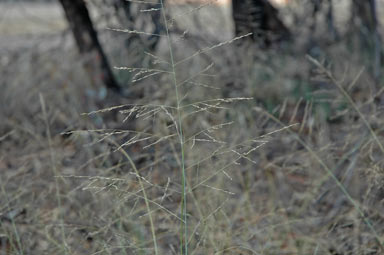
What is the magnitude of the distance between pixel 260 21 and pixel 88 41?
1349 mm

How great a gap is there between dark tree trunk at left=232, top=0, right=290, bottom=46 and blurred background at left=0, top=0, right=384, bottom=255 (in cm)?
1

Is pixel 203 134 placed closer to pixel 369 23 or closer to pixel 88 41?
pixel 88 41

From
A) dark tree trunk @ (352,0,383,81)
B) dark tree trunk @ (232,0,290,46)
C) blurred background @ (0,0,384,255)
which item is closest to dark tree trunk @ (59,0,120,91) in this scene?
blurred background @ (0,0,384,255)

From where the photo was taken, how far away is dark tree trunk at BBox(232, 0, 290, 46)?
13.4ft

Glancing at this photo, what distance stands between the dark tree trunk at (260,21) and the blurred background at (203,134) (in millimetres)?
14

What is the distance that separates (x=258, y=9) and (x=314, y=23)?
544mm

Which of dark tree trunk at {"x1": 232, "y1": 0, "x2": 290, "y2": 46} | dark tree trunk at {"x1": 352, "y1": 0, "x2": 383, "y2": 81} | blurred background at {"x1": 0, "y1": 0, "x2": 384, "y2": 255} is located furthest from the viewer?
dark tree trunk at {"x1": 352, "y1": 0, "x2": 383, "y2": 81}

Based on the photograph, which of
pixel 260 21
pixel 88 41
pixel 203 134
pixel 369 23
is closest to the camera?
pixel 203 134

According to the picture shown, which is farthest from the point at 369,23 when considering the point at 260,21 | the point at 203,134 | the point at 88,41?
→ the point at 88,41

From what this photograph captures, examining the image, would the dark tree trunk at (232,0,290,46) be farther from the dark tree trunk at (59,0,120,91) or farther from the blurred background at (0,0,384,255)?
the dark tree trunk at (59,0,120,91)

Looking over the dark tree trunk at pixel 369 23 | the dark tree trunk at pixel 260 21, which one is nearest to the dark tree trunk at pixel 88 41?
the dark tree trunk at pixel 260 21

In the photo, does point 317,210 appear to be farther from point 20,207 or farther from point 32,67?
point 32,67

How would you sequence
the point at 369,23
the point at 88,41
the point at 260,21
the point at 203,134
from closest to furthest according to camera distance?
the point at 203,134, the point at 88,41, the point at 260,21, the point at 369,23

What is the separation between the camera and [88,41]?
4250 mm
